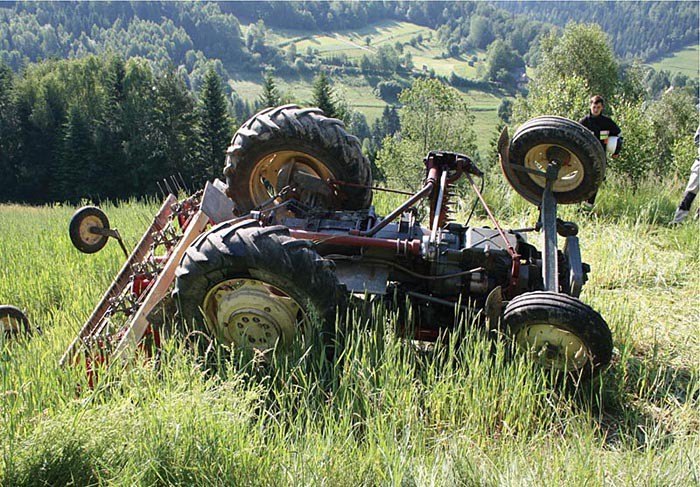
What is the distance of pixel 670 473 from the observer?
241cm

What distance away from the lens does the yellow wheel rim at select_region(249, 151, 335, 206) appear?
15.2 feet

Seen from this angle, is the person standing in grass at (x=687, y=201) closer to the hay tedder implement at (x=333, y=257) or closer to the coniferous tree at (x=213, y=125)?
the hay tedder implement at (x=333, y=257)

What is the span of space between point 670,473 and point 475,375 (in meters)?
0.99

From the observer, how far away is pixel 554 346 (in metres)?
3.20

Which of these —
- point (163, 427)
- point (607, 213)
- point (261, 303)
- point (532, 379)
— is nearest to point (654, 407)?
point (532, 379)

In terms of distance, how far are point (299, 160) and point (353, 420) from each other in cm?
246

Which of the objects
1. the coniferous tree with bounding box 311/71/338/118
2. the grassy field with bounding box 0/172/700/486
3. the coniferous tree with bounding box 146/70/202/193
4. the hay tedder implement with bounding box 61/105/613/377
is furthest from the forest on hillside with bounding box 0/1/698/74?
the grassy field with bounding box 0/172/700/486

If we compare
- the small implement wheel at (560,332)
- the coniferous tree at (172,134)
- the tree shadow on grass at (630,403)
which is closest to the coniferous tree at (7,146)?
the coniferous tree at (172,134)

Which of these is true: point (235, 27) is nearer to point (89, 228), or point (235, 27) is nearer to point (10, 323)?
point (89, 228)

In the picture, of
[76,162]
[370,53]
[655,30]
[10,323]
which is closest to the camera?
[10,323]

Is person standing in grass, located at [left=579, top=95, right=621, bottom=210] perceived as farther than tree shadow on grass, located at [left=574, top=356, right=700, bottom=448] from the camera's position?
Yes

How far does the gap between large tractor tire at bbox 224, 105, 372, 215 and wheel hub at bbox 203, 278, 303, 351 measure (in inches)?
53.4

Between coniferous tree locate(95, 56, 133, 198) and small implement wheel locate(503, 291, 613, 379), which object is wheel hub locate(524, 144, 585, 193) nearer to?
small implement wheel locate(503, 291, 613, 379)

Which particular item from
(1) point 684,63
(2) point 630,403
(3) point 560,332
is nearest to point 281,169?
(3) point 560,332
